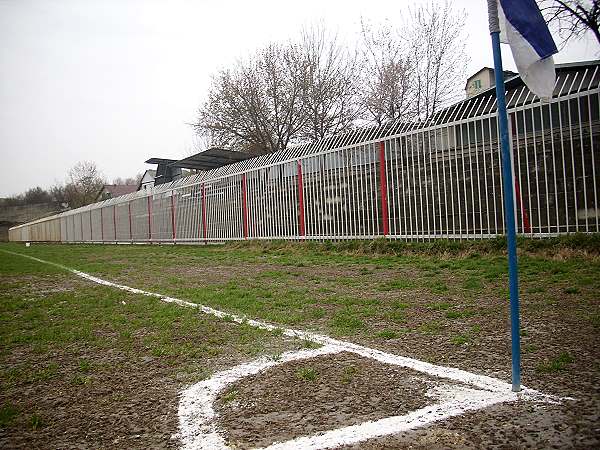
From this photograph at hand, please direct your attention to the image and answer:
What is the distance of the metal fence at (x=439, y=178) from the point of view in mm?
7461

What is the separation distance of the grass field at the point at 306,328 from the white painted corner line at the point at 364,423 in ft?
0.33

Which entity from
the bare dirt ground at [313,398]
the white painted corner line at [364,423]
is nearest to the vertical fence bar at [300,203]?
the white painted corner line at [364,423]

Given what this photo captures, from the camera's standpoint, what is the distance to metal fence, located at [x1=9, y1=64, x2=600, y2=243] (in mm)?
7461

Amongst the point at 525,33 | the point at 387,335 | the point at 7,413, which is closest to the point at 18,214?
the point at 7,413

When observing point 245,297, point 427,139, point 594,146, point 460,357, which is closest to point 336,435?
point 460,357

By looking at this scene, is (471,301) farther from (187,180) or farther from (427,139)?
(187,180)

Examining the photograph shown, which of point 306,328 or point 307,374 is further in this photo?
point 306,328

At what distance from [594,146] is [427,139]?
3173 millimetres

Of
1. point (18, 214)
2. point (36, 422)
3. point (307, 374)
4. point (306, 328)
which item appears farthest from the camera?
point (18, 214)

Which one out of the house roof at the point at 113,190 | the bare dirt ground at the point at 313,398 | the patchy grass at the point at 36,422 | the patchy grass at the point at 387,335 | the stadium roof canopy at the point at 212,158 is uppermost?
the house roof at the point at 113,190

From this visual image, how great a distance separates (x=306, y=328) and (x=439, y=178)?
19.7 feet

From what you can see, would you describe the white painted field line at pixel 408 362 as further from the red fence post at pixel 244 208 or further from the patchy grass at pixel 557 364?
the red fence post at pixel 244 208

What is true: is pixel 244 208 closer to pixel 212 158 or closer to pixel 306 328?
pixel 212 158

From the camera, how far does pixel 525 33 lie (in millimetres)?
2783
